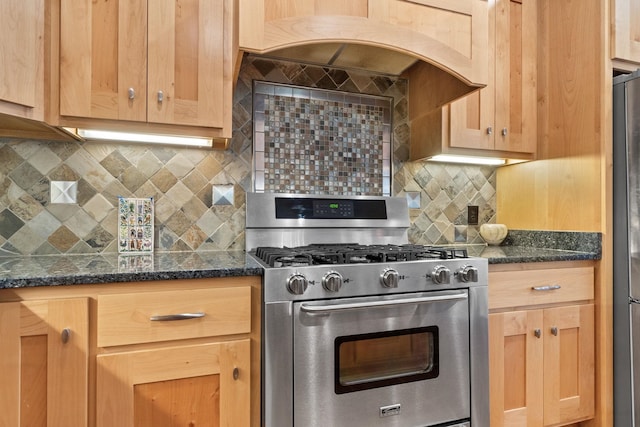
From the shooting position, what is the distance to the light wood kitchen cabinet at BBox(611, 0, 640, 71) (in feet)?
6.12

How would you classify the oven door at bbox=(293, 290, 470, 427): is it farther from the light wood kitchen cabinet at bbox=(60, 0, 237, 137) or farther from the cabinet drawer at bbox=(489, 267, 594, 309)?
the light wood kitchen cabinet at bbox=(60, 0, 237, 137)

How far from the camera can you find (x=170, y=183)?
1.83 metres

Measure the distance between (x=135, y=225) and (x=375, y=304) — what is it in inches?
45.3

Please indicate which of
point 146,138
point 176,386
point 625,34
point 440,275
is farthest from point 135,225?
point 625,34

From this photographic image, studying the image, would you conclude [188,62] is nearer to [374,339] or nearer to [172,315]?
[172,315]

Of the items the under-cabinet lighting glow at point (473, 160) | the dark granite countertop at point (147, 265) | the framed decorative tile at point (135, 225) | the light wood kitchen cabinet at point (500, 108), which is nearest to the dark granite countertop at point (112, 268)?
the dark granite countertop at point (147, 265)

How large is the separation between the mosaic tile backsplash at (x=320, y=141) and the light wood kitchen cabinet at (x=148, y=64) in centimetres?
42

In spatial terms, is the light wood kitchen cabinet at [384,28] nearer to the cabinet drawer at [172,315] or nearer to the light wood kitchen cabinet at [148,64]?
the light wood kitchen cabinet at [148,64]

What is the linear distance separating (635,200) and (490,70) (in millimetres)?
938

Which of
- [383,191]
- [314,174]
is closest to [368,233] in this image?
[383,191]

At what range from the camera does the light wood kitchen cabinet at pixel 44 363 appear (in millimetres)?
1102

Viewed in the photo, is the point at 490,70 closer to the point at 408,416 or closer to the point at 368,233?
the point at 368,233

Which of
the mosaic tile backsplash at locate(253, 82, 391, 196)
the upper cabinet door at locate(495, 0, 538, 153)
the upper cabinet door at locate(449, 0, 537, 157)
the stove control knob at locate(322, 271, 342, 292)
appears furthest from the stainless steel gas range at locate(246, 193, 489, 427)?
the upper cabinet door at locate(495, 0, 538, 153)

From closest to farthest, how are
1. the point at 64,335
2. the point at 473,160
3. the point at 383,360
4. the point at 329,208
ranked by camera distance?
the point at 64,335, the point at 383,360, the point at 329,208, the point at 473,160
